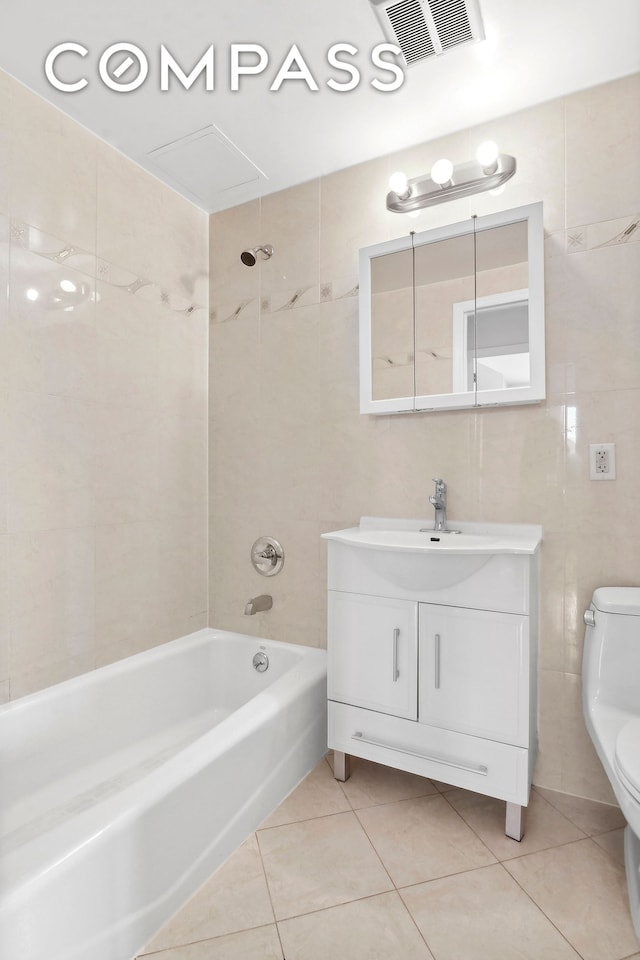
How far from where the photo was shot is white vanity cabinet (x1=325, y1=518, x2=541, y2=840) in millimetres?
1480

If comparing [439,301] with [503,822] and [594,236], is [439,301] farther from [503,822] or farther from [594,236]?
[503,822]

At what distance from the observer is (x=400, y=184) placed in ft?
6.16

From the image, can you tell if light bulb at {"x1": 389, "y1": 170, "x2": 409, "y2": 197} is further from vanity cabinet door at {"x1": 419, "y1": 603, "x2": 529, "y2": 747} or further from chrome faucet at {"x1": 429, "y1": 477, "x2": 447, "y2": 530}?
vanity cabinet door at {"x1": 419, "y1": 603, "x2": 529, "y2": 747}

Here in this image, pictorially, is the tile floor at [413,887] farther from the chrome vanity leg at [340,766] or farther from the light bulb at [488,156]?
the light bulb at [488,156]

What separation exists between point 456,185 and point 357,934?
224 centimetres

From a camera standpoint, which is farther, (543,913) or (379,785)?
(379,785)

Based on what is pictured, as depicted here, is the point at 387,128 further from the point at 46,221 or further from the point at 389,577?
the point at 389,577

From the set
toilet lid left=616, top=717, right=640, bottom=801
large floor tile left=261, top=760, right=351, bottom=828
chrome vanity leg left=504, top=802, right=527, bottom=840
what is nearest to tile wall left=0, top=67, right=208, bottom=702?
large floor tile left=261, top=760, right=351, bottom=828

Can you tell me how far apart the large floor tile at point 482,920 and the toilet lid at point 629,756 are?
0.42 metres

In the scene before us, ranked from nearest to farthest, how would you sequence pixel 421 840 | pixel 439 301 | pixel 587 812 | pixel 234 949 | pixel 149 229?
pixel 234 949, pixel 421 840, pixel 587 812, pixel 439 301, pixel 149 229

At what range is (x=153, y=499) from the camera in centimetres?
218

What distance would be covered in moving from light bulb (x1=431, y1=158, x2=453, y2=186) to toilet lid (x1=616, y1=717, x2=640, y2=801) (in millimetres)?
1794

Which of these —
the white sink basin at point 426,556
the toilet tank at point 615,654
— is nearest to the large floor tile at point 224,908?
the white sink basin at point 426,556

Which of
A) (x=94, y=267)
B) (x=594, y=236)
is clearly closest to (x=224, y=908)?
(x=94, y=267)
